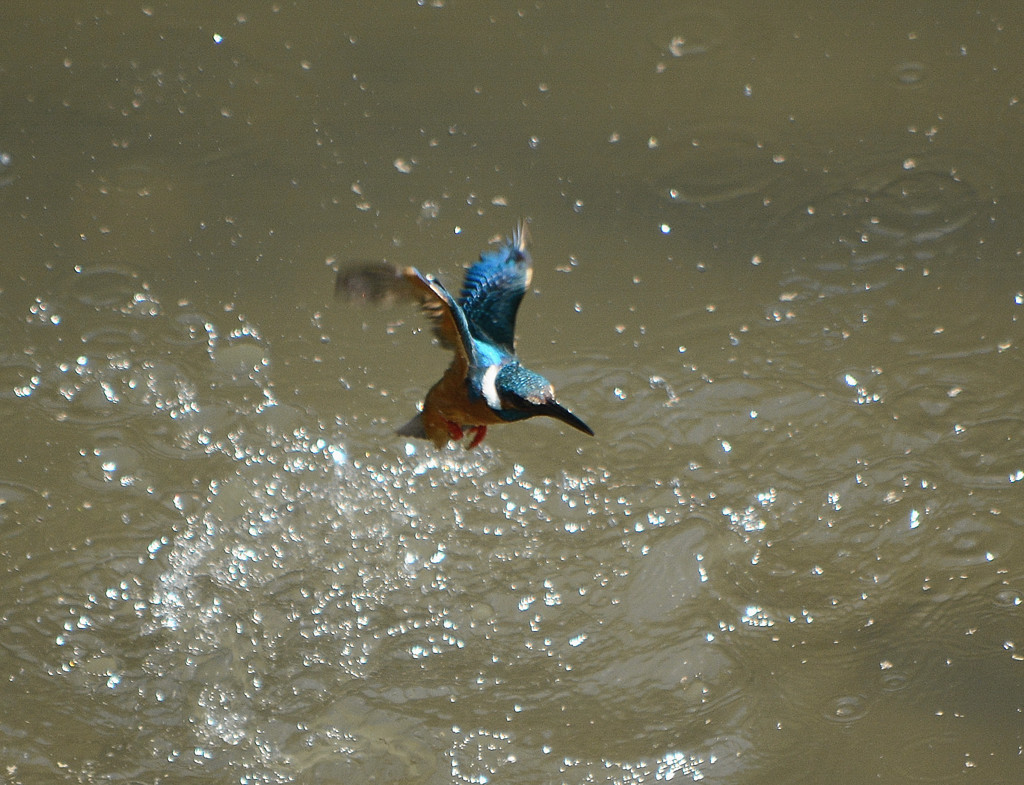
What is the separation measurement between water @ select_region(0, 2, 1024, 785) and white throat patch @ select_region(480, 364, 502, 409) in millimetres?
934

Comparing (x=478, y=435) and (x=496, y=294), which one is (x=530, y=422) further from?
(x=496, y=294)

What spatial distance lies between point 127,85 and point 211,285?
840 mm

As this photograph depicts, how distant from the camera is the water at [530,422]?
2.73m

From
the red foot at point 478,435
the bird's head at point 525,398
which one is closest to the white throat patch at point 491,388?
the bird's head at point 525,398

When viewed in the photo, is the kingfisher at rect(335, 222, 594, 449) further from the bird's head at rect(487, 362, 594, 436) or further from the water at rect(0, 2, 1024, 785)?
the water at rect(0, 2, 1024, 785)

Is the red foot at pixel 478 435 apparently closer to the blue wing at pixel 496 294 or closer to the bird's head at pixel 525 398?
the blue wing at pixel 496 294

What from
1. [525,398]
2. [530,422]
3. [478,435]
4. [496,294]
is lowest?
[525,398]

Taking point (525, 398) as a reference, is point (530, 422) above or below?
above

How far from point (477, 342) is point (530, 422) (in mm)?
988

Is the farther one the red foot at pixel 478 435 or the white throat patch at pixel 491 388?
the red foot at pixel 478 435

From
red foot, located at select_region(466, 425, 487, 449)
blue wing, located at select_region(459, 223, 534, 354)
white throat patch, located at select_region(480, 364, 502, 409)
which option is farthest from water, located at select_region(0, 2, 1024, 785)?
white throat patch, located at select_region(480, 364, 502, 409)

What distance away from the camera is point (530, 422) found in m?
3.17

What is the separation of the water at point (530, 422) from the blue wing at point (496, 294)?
2.62 feet

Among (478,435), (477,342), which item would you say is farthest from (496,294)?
(478,435)
